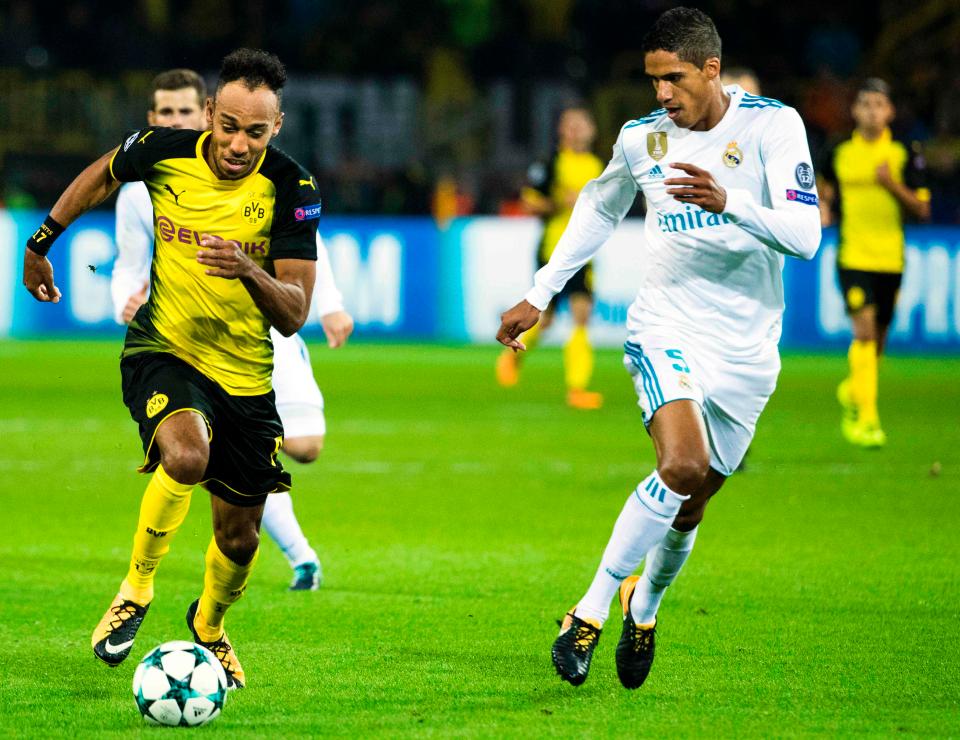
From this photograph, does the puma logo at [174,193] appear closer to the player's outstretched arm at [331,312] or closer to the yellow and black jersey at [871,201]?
the player's outstretched arm at [331,312]

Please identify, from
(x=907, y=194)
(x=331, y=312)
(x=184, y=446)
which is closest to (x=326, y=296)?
(x=331, y=312)

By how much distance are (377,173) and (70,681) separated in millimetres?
16071

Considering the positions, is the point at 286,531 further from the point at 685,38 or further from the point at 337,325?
the point at 685,38

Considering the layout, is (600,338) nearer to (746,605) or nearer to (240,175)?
(746,605)

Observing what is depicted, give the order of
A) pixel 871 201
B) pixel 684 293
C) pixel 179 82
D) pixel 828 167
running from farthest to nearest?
→ pixel 871 201
pixel 828 167
pixel 179 82
pixel 684 293

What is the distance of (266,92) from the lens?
15.7 feet

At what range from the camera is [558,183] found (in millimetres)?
14164

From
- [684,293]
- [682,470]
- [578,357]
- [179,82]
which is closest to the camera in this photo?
[682,470]

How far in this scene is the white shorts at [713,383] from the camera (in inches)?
199

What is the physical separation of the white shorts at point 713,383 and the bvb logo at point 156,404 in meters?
1.49

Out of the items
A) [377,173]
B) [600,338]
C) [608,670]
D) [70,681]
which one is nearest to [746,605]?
[608,670]

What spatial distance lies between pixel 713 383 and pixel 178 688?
1956 mm

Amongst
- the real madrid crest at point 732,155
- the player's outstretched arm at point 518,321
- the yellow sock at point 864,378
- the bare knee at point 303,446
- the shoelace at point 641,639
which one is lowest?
the yellow sock at point 864,378

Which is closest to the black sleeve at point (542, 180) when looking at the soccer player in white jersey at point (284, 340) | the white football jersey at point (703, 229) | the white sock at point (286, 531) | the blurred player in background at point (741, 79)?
the blurred player in background at point (741, 79)
